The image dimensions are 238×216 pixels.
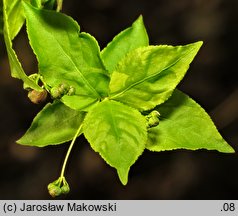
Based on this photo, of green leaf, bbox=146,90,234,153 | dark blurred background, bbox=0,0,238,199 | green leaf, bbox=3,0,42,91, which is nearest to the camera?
green leaf, bbox=3,0,42,91

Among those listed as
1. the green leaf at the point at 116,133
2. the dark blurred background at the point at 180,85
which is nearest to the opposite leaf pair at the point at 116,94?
the green leaf at the point at 116,133

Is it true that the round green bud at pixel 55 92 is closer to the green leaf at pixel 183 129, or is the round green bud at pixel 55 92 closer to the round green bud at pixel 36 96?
the round green bud at pixel 36 96

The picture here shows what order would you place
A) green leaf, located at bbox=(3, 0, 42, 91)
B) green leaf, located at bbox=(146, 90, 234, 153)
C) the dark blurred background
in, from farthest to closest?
the dark blurred background, green leaf, located at bbox=(146, 90, 234, 153), green leaf, located at bbox=(3, 0, 42, 91)

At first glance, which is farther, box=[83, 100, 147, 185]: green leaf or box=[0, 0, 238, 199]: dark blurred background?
box=[0, 0, 238, 199]: dark blurred background

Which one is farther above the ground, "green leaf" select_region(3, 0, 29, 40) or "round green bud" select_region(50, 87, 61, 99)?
"green leaf" select_region(3, 0, 29, 40)

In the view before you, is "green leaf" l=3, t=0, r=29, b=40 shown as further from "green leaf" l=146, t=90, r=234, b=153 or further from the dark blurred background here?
the dark blurred background

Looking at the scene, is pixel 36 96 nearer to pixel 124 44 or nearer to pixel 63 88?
pixel 63 88

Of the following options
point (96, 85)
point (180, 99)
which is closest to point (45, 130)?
point (96, 85)

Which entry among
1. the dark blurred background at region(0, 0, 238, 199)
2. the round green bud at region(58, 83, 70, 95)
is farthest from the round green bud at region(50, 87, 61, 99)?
the dark blurred background at region(0, 0, 238, 199)
